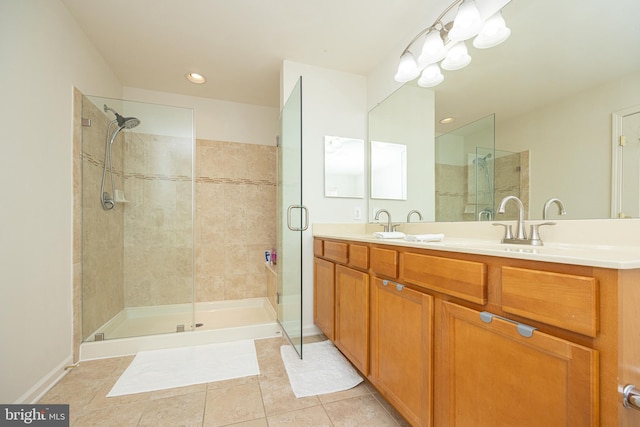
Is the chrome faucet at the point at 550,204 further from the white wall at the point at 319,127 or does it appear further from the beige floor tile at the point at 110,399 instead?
the beige floor tile at the point at 110,399

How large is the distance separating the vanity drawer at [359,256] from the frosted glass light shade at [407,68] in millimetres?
1312

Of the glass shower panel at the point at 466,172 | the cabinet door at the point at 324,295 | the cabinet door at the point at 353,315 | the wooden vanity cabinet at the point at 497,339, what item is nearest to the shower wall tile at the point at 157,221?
the cabinet door at the point at 324,295

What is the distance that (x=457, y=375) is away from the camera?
83 centimetres

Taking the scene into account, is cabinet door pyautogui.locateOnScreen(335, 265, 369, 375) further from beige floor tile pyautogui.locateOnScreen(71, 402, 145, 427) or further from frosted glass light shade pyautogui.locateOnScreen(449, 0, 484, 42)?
frosted glass light shade pyautogui.locateOnScreen(449, 0, 484, 42)

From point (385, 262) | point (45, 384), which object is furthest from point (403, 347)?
point (45, 384)

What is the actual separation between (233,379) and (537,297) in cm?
Result: 166

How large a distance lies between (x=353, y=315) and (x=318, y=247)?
68 cm

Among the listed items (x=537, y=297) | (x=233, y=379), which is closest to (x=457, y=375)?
(x=537, y=297)

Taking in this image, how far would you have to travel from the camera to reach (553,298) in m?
0.60

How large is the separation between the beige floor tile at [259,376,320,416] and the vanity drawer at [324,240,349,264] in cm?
80

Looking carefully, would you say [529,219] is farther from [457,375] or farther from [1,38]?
[1,38]

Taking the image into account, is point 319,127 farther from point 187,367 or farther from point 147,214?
point 187,367

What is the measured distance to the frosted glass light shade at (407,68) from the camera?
1796 millimetres

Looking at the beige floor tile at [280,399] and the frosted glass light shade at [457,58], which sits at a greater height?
the frosted glass light shade at [457,58]
